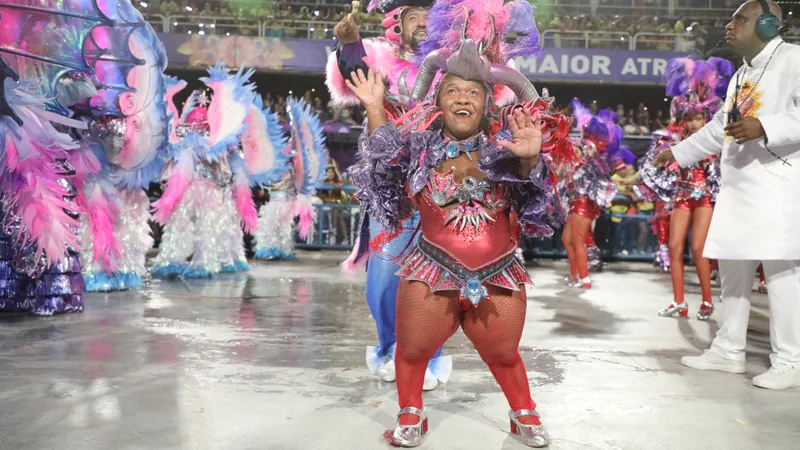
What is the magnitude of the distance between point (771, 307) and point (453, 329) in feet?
6.40

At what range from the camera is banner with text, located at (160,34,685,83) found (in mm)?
15469

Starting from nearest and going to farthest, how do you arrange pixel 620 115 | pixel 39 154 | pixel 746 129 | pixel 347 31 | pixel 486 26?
pixel 486 26, pixel 347 31, pixel 746 129, pixel 39 154, pixel 620 115

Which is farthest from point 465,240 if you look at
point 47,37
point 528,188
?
point 47,37

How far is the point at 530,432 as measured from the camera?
2.75m

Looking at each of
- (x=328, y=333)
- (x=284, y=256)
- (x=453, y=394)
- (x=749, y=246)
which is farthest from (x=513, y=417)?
(x=284, y=256)

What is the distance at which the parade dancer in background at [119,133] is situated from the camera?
5.73 metres

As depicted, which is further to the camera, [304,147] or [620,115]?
[620,115]

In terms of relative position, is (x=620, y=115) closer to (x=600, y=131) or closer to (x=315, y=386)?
(x=600, y=131)

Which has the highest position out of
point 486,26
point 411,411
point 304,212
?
point 486,26

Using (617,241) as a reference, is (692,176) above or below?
above

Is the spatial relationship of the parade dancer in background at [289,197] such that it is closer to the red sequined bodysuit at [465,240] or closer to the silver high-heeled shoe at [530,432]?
the red sequined bodysuit at [465,240]

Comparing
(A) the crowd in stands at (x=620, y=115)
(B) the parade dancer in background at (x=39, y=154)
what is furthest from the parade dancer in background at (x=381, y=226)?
(A) the crowd in stands at (x=620, y=115)

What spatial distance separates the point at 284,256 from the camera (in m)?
10.6

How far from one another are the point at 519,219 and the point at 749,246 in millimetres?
1578
